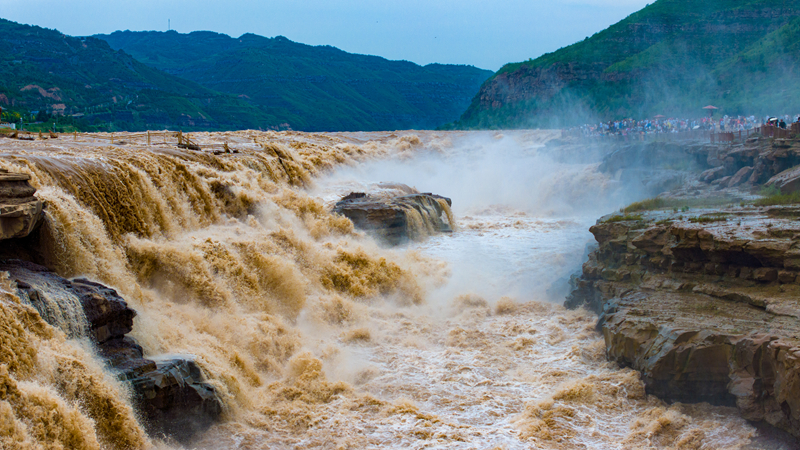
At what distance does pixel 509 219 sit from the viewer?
21.9m

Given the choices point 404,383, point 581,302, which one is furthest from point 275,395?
point 581,302

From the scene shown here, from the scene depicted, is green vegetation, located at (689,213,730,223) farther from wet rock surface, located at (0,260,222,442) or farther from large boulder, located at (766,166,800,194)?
wet rock surface, located at (0,260,222,442)

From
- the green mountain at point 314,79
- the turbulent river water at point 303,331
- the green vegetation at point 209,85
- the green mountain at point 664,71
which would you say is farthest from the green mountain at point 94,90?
the green mountain at point 664,71

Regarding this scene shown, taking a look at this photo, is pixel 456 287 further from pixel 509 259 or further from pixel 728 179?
pixel 728 179

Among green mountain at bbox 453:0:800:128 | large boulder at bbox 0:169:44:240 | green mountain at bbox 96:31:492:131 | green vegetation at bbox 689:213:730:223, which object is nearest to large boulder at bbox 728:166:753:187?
green vegetation at bbox 689:213:730:223

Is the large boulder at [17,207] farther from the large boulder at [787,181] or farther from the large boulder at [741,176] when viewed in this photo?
the large boulder at [741,176]

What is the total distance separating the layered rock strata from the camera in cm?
702

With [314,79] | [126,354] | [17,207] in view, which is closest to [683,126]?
[126,354]

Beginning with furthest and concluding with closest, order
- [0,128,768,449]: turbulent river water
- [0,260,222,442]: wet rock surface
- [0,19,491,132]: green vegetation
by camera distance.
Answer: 1. [0,19,491,132]: green vegetation
2. [0,260,222,442]: wet rock surface
3. [0,128,768,449]: turbulent river water

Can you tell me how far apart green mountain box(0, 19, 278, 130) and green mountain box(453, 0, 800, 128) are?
1390 inches

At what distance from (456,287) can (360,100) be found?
124139mm

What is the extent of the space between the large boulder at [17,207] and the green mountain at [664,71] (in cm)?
3940

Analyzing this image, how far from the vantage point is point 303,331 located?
415 inches

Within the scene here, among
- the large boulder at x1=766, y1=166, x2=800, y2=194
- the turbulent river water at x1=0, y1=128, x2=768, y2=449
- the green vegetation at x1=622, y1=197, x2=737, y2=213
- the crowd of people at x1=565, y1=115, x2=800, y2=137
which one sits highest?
the crowd of people at x1=565, y1=115, x2=800, y2=137
